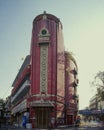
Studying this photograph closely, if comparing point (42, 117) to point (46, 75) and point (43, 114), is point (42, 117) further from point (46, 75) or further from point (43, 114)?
point (46, 75)

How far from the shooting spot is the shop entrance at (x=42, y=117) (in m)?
56.0

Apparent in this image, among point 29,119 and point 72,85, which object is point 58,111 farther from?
point 72,85

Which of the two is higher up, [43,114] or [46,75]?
[46,75]

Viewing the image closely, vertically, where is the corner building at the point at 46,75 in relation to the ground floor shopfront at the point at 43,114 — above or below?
above

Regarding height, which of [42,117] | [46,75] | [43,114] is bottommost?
[42,117]

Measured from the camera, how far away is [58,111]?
5825 centimetres

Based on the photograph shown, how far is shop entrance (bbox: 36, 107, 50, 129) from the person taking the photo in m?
56.0

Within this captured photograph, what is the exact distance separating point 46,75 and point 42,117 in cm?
783

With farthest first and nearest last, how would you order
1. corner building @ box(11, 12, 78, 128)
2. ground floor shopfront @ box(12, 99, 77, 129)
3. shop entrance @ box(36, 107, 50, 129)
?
corner building @ box(11, 12, 78, 128)
shop entrance @ box(36, 107, 50, 129)
ground floor shopfront @ box(12, 99, 77, 129)

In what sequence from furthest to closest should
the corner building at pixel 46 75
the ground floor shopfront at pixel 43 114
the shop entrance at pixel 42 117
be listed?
the corner building at pixel 46 75
the shop entrance at pixel 42 117
the ground floor shopfront at pixel 43 114

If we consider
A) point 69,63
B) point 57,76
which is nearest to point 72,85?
point 69,63

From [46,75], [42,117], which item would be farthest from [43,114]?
[46,75]

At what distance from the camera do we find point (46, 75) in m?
57.3

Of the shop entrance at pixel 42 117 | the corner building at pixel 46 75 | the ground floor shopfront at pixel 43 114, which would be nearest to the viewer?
the ground floor shopfront at pixel 43 114
